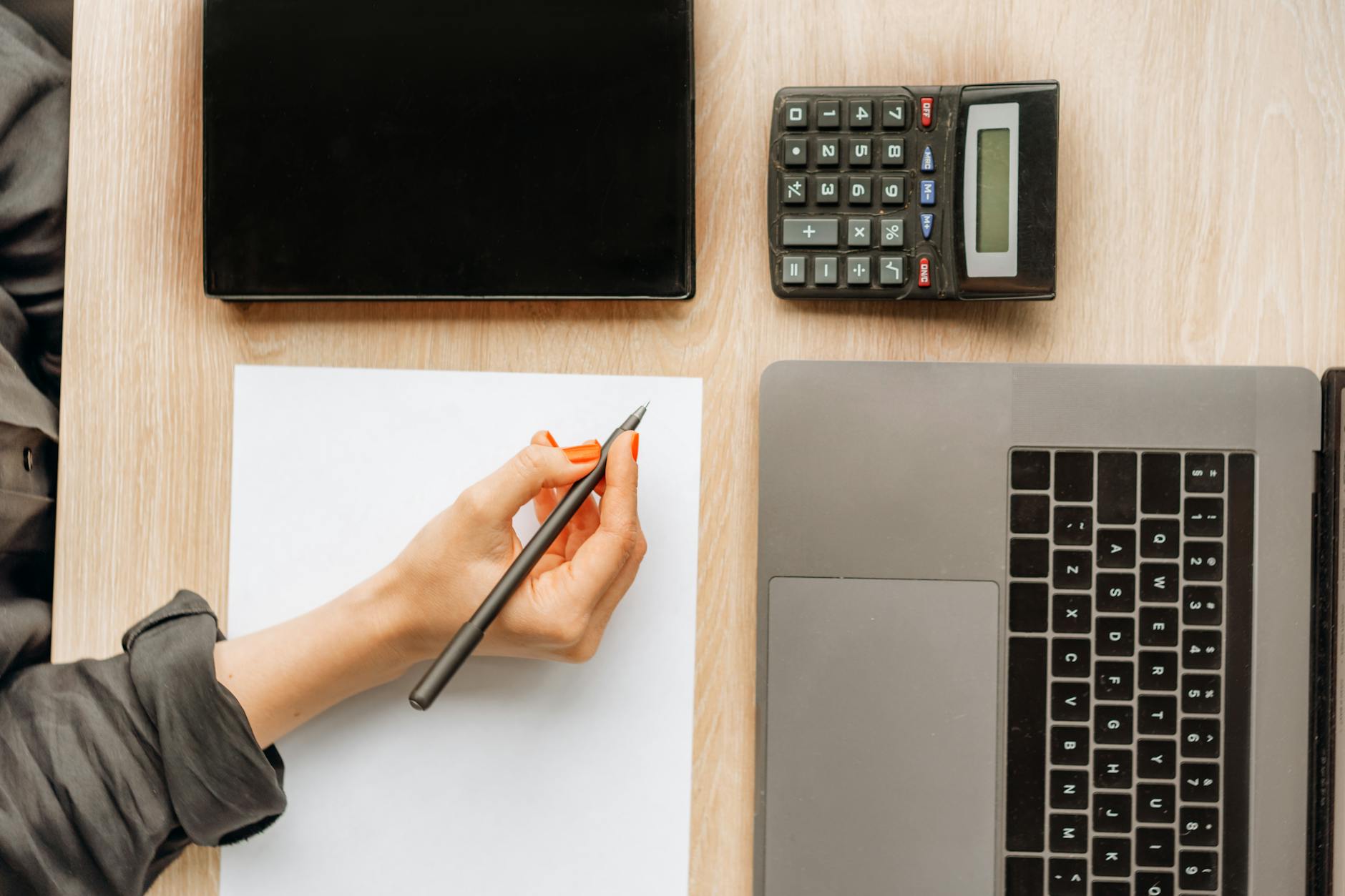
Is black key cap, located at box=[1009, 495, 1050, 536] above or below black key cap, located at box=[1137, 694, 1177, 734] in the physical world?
above

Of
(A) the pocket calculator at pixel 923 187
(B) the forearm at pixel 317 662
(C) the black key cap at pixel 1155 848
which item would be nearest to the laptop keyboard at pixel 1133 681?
(C) the black key cap at pixel 1155 848

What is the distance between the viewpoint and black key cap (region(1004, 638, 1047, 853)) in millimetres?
459

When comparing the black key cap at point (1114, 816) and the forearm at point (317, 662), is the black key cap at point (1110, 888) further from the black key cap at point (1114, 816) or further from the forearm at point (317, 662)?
the forearm at point (317, 662)

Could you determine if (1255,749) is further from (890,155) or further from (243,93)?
(243,93)

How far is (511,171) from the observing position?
482mm

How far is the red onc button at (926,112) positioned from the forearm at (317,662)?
1.38 ft

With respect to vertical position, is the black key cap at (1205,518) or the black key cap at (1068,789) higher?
the black key cap at (1205,518)

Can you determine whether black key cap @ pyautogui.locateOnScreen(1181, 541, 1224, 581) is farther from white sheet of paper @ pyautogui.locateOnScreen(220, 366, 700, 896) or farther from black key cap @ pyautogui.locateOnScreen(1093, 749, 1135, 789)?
white sheet of paper @ pyautogui.locateOnScreen(220, 366, 700, 896)

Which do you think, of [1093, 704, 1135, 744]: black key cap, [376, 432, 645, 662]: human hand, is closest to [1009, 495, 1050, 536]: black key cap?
[1093, 704, 1135, 744]: black key cap

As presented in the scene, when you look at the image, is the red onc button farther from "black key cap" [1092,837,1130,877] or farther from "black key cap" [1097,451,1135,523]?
"black key cap" [1092,837,1130,877]

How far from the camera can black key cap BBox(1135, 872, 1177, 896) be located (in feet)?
1.49

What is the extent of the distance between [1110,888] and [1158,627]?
15 cm

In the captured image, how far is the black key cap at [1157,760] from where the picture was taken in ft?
1.50

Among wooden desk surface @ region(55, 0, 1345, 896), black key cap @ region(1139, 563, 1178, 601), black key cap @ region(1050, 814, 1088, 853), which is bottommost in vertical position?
black key cap @ region(1050, 814, 1088, 853)
